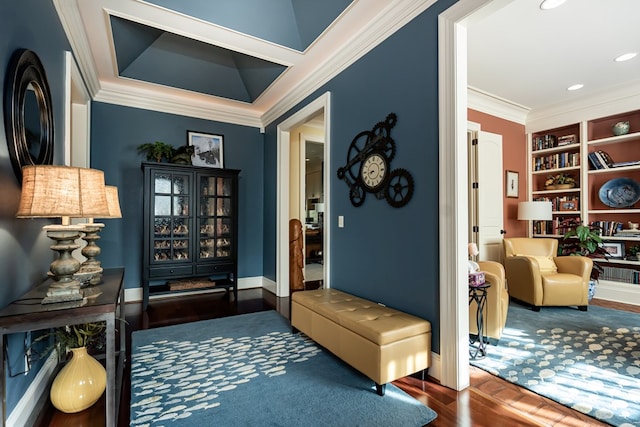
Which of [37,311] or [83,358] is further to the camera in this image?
[83,358]

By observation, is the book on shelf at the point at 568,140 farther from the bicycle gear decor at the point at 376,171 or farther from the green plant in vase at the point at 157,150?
the green plant in vase at the point at 157,150

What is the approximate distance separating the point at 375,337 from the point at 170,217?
3.18 metres

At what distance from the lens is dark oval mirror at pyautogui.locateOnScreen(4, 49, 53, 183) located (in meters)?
1.54

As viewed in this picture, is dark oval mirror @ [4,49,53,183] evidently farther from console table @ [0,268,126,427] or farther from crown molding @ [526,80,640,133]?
crown molding @ [526,80,640,133]

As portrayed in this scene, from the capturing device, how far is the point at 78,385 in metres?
1.75

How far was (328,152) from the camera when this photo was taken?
330 centimetres

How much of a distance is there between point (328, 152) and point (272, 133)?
1731mm

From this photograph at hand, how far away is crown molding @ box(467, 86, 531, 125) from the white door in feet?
1.30

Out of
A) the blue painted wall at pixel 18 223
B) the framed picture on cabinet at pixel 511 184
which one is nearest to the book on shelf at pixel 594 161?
the framed picture on cabinet at pixel 511 184

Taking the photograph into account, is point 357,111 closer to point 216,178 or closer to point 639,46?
point 216,178

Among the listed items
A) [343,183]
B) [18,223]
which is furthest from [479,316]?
[18,223]

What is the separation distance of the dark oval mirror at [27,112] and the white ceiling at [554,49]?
2692 mm

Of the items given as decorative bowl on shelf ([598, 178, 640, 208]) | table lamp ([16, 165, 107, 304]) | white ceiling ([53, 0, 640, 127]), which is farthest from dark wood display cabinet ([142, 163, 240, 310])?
decorative bowl on shelf ([598, 178, 640, 208])

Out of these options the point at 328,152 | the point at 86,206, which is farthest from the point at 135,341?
the point at 328,152
